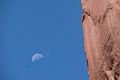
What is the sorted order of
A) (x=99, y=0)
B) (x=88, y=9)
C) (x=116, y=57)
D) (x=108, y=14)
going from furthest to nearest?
(x=88, y=9)
(x=99, y=0)
(x=108, y=14)
(x=116, y=57)

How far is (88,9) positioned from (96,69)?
11.9 feet

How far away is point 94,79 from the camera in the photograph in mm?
15180

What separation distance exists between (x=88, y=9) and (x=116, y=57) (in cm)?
437

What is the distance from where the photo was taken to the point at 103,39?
14570mm

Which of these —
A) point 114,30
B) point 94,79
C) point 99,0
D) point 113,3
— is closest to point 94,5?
point 99,0

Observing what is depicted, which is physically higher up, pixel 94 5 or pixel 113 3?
pixel 94 5

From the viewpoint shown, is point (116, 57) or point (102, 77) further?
point (102, 77)

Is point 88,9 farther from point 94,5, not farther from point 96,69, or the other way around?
point 96,69

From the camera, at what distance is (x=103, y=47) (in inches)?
572

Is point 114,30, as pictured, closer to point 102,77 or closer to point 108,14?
point 108,14

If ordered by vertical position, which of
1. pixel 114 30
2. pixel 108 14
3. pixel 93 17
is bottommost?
pixel 114 30

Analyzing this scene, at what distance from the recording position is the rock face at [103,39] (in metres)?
13.5

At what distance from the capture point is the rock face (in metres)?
13.5

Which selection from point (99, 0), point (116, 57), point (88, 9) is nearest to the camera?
point (116, 57)
